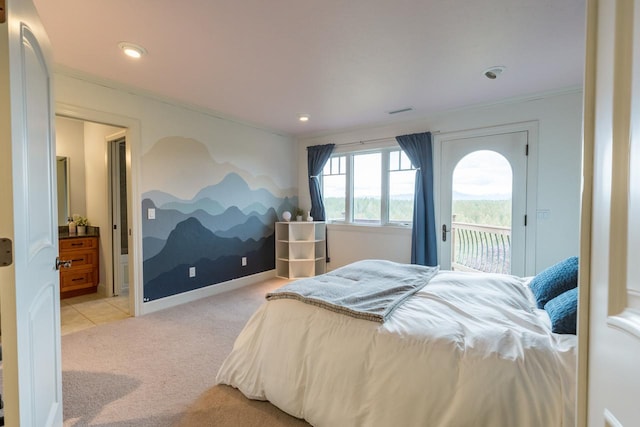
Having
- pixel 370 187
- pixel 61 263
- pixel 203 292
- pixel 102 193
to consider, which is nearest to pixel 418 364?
pixel 61 263

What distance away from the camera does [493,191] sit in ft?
11.5

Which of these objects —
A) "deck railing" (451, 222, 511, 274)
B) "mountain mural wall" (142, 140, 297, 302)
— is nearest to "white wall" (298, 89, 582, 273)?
"deck railing" (451, 222, 511, 274)

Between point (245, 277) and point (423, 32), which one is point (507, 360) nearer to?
point (423, 32)

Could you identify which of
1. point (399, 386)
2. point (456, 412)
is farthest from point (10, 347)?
point (456, 412)

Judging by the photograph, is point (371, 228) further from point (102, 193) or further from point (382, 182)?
point (102, 193)

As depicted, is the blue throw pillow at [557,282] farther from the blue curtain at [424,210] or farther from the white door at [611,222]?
the blue curtain at [424,210]

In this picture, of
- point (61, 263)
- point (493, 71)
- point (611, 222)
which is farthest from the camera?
point (493, 71)

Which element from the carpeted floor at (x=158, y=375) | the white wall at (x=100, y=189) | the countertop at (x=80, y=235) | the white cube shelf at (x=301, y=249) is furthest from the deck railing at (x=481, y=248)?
the countertop at (x=80, y=235)

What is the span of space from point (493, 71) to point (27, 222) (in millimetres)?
3294

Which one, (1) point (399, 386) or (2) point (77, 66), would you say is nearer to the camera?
(1) point (399, 386)

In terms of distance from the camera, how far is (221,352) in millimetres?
2432

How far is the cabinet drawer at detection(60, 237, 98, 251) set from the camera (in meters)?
3.69

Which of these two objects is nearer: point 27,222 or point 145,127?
point 27,222

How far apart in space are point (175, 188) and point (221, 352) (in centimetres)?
201
